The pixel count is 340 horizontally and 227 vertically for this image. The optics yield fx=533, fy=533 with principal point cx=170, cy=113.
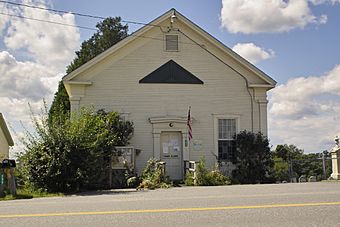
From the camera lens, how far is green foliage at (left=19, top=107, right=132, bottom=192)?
62.7ft

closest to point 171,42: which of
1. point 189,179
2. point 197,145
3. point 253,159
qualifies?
point 197,145

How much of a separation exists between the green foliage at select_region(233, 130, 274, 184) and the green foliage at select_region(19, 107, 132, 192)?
7.55 metres

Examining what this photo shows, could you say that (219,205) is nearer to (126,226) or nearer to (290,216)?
(290,216)

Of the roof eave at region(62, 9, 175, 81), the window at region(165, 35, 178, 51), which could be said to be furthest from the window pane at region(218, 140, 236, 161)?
the roof eave at region(62, 9, 175, 81)

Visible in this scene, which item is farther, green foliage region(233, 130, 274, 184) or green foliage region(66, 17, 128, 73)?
green foliage region(66, 17, 128, 73)

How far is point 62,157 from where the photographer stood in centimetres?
1906

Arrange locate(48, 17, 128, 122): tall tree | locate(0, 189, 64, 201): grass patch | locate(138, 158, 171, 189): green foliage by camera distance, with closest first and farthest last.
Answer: locate(0, 189, 64, 201): grass patch < locate(138, 158, 171, 189): green foliage < locate(48, 17, 128, 122): tall tree

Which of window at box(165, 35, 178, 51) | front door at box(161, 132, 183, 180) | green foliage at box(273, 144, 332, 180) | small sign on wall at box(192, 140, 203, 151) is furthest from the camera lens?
green foliage at box(273, 144, 332, 180)

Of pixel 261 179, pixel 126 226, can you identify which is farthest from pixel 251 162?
pixel 126 226

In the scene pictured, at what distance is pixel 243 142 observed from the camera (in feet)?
82.9

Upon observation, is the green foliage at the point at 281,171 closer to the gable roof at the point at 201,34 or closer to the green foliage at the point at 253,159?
the green foliage at the point at 253,159

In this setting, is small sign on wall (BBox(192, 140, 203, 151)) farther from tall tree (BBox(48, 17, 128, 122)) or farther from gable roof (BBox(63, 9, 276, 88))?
tall tree (BBox(48, 17, 128, 122))

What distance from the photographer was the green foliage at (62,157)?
19.1m

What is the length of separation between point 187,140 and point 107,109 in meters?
4.08
